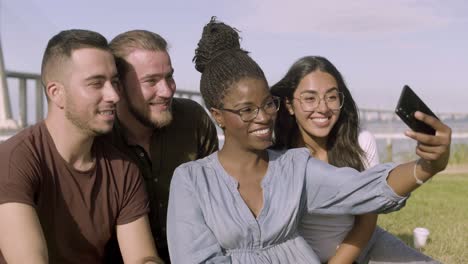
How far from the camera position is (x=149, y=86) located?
10.1 feet

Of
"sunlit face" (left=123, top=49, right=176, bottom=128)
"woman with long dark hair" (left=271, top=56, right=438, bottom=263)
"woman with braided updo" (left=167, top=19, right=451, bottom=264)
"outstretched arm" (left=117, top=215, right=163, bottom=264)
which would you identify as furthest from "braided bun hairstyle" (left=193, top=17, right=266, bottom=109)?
"outstretched arm" (left=117, top=215, right=163, bottom=264)

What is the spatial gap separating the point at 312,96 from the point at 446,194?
15.4 ft

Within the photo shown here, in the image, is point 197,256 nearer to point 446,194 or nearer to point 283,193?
point 283,193

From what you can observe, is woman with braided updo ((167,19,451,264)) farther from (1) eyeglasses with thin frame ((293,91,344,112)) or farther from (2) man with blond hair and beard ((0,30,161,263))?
(1) eyeglasses with thin frame ((293,91,344,112))

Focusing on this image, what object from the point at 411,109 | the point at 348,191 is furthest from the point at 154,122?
the point at 411,109

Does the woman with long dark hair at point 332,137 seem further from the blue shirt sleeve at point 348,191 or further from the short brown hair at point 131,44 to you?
the short brown hair at point 131,44

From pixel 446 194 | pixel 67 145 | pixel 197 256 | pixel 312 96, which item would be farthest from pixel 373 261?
pixel 446 194

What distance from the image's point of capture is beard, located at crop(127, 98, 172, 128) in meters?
3.11

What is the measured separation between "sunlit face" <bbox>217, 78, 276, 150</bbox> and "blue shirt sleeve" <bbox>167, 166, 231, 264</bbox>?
0.96 ft

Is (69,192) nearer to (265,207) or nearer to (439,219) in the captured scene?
(265,207)

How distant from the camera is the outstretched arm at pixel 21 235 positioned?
243 cm

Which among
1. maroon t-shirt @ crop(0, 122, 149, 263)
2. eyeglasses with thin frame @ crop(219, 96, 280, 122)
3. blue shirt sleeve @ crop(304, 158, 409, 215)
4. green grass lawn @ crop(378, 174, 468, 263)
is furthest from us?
green grass lawn @ crop(378, 174, 468, 263)

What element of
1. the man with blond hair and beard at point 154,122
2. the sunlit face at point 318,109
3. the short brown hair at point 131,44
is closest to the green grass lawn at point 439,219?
the sunlit face at point 318,109

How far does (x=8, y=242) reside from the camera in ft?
8.09
